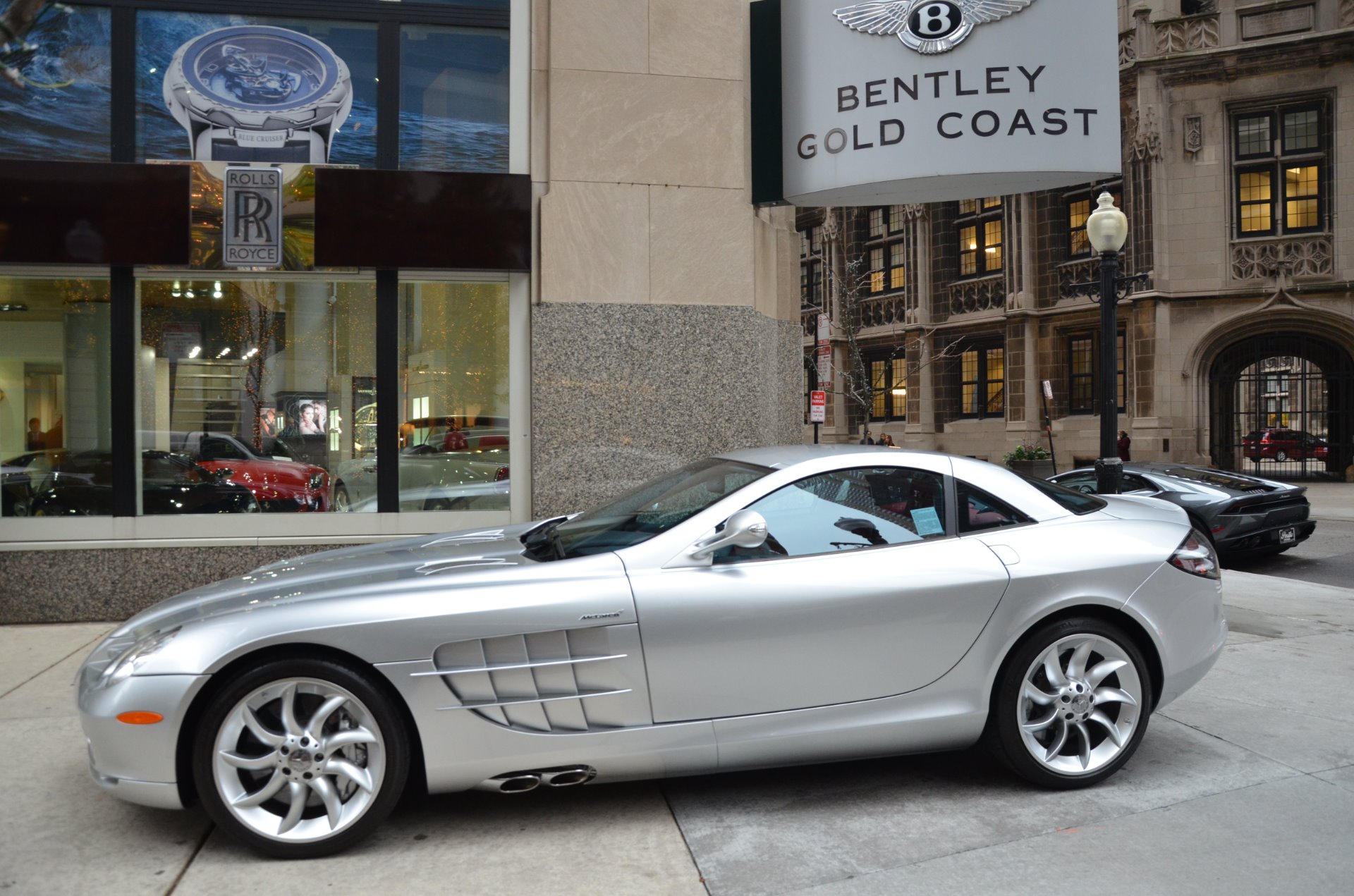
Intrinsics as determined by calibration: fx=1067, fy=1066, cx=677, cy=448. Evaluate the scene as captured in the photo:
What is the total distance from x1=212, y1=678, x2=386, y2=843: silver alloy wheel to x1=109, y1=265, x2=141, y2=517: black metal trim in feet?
17.4

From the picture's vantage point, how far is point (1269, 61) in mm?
28391

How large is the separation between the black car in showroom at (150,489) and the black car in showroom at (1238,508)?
31.7ft

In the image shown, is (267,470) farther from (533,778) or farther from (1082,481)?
(1082,481)

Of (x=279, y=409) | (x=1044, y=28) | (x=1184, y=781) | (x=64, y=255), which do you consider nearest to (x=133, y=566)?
(x=279, y=409)

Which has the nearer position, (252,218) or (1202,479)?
(252,218)

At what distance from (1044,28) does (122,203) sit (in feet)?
24.1

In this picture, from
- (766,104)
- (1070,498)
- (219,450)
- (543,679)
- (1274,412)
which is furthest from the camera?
(1274,412)

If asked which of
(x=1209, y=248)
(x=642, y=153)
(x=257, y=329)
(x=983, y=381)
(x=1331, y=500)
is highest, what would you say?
(x=1209, y=248)

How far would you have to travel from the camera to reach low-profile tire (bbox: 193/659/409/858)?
363 cm

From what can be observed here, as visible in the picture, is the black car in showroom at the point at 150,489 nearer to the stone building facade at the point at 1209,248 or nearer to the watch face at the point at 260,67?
the watch face at the point at 260,67

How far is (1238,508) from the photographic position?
12.8 metres

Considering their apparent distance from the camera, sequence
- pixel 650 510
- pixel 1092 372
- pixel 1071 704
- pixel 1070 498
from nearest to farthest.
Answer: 1. pixel 1071 704
2. pixel 650 510
3. pixel 1070 498
4. pixel 1092 372

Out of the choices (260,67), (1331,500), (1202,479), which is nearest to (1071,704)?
(260,67)

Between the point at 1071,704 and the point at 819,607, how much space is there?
1.16 meters
